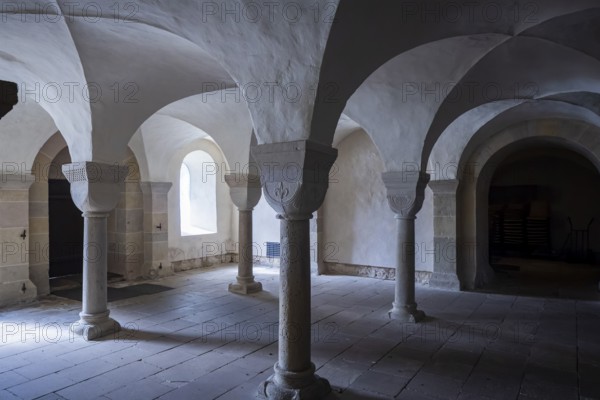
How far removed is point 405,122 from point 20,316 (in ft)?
19.2

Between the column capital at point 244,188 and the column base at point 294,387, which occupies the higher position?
the column capital at point 244,188

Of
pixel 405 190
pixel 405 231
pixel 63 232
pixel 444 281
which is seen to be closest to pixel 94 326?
pixel 405 231

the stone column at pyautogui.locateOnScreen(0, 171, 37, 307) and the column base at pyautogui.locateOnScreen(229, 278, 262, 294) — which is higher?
the stone column at pyautogui.locateOnScreen(0, 171, 37, 307)

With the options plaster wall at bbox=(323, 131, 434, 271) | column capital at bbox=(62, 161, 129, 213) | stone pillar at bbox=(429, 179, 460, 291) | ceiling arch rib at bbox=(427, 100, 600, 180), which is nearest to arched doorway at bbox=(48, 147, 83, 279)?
column capital at bbox=(62, 161, 129, 213)

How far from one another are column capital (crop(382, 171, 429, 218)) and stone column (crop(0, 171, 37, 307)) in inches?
223

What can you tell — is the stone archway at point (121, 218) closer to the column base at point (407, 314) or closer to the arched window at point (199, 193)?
the arched window at point (199, 193)

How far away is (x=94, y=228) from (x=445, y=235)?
581cm

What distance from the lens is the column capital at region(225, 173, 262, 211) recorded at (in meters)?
7.43

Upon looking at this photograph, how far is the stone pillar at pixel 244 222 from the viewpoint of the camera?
292 inches

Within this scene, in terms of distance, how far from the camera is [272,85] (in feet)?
10.9

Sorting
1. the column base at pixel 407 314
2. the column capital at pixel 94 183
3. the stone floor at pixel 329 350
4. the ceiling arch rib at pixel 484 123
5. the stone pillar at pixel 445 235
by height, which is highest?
the ceiling arch rib at pixel 484 123

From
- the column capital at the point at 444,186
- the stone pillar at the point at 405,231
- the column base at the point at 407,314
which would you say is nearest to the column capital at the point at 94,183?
the stone pillar at the point at 405,231

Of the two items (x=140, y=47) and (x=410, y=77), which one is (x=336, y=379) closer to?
(x=410, y=77)

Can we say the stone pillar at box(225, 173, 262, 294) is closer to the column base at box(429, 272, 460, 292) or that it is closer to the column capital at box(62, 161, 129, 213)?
the column capital at box(62, 161, 129, 213)
